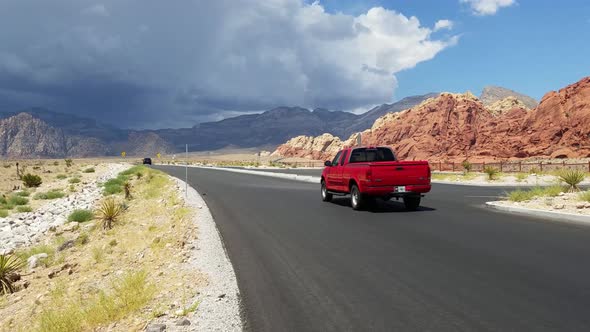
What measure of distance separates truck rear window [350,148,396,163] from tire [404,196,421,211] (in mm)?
1617

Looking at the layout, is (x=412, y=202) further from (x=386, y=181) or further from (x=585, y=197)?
(x=585, y=197)

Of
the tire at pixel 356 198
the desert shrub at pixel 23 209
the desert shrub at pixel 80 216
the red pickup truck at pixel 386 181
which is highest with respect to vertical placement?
the red pickup truck at pixel 386 181

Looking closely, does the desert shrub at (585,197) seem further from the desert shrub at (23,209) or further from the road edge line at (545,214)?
the desert shrub at (23,209)

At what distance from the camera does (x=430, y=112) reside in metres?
87.2

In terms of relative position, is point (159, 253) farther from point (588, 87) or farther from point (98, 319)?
point (588, 87)

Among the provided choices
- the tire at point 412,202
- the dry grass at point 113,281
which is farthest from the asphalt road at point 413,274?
the tire at point 412,202

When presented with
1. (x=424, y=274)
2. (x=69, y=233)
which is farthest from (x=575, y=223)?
(x=69, y=233)

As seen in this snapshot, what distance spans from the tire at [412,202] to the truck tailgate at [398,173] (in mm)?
965

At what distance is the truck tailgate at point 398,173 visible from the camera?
13500 millimetres

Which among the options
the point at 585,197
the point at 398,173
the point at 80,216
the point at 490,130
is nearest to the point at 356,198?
the point at 398,173

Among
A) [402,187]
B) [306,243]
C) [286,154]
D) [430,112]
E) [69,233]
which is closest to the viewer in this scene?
[306,243]

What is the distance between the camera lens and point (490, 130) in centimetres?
7075

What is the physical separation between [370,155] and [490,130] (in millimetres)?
62279

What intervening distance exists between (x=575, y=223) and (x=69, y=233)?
17078 mm
